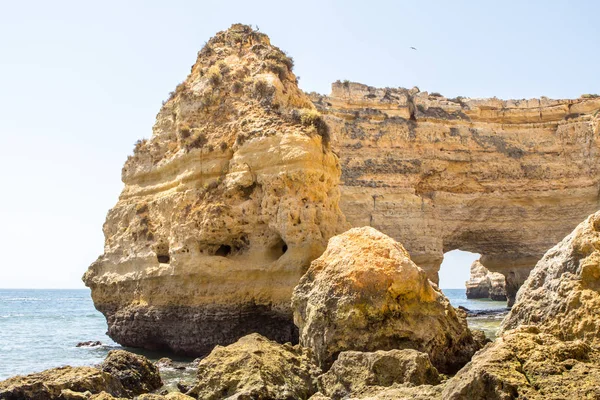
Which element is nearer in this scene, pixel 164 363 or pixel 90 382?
pixel 90 382

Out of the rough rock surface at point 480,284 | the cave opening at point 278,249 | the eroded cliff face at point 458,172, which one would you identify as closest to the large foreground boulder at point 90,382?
the cave opening at point 278,249

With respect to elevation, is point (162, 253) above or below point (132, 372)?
above

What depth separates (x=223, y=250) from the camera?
627 inches

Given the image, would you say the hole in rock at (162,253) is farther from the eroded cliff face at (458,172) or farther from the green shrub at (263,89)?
the eroded cliff face at (458,172)

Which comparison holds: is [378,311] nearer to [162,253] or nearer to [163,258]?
[162,253]

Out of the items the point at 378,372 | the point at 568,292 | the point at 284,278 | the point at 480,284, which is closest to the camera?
the point at 378,372

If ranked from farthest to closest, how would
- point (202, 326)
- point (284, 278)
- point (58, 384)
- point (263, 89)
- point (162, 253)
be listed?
point (162, 253)
point (263, 89)
point (202, 326)
point (284, 278)
point (58, 384)

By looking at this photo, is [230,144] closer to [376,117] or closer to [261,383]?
[261,383]

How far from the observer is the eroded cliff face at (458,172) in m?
30.4

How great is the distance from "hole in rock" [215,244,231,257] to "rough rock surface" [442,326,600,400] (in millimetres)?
9972

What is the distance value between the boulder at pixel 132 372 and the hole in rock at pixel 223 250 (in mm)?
5077

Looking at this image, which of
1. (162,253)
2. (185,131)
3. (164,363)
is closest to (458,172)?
(185,131)

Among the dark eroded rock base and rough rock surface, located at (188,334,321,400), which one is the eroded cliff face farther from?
rough rock surface, located at (188,334,321,400)

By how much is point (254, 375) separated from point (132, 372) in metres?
2.85
